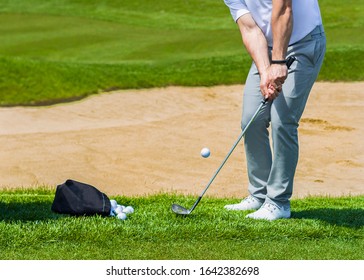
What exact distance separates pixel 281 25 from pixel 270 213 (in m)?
1.33

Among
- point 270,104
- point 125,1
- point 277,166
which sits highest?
point 270,104

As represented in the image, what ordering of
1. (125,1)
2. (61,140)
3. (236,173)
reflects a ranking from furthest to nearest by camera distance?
(125,1) < (61,140) < (236,173)

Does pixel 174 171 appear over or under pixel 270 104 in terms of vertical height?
under

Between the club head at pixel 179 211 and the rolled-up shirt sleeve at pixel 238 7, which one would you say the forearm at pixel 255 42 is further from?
the club head at pixel 179 211

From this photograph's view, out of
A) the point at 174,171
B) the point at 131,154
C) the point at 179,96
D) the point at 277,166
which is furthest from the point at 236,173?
the point at 179,96

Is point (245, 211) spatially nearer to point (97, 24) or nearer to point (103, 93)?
point (103, 93)

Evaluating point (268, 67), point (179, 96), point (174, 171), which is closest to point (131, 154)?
point (174, 171)

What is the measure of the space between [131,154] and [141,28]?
1008 centimetres

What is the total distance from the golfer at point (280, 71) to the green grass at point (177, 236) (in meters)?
0.33

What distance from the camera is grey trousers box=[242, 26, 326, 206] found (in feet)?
20.3

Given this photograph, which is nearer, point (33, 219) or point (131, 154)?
point (33, 219)

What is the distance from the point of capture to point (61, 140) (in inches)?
461

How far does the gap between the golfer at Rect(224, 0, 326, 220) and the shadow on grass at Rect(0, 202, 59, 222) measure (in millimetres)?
1450

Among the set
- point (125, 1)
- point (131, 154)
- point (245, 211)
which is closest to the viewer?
point (245, 211)
